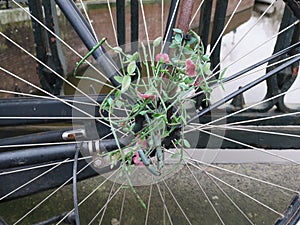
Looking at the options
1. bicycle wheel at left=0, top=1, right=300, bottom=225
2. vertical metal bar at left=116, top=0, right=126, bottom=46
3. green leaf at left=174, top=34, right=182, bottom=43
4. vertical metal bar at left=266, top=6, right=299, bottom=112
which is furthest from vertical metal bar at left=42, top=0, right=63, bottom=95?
vertical metal bar at left=266, top=6, right=299, bottom=112

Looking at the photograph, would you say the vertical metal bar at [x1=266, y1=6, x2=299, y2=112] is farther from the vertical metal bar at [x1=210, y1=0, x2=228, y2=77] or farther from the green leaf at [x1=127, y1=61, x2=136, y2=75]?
the green leaf at [x1=127, y1=61, x2=136, y2=75]

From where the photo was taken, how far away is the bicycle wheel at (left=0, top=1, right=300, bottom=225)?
3.34 feet

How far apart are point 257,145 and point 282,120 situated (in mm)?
173

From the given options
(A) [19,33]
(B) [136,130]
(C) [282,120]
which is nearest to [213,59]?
(C) [282,120]

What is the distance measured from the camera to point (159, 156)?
964mm

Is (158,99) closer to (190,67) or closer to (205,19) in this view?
(190,67)

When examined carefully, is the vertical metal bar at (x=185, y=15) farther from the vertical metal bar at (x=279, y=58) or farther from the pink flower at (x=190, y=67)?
the vertical metal bar at (x=279, y=58)

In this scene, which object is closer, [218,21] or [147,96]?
[147,96]

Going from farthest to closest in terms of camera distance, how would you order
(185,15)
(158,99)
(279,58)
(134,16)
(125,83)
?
1. (279,58)
2. (134,16)
3. (185,15)
4. (158,99)
5. (125,83)

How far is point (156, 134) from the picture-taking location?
3.07 ft

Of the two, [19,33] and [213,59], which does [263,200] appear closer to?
[213,59]

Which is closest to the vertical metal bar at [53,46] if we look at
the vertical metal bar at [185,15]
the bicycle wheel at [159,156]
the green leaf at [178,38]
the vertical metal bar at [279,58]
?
the bicycle wheel at [159,156]

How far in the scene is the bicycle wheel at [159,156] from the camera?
40.1 inches

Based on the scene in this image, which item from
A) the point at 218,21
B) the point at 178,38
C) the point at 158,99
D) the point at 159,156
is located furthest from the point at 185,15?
the point at 218,21
